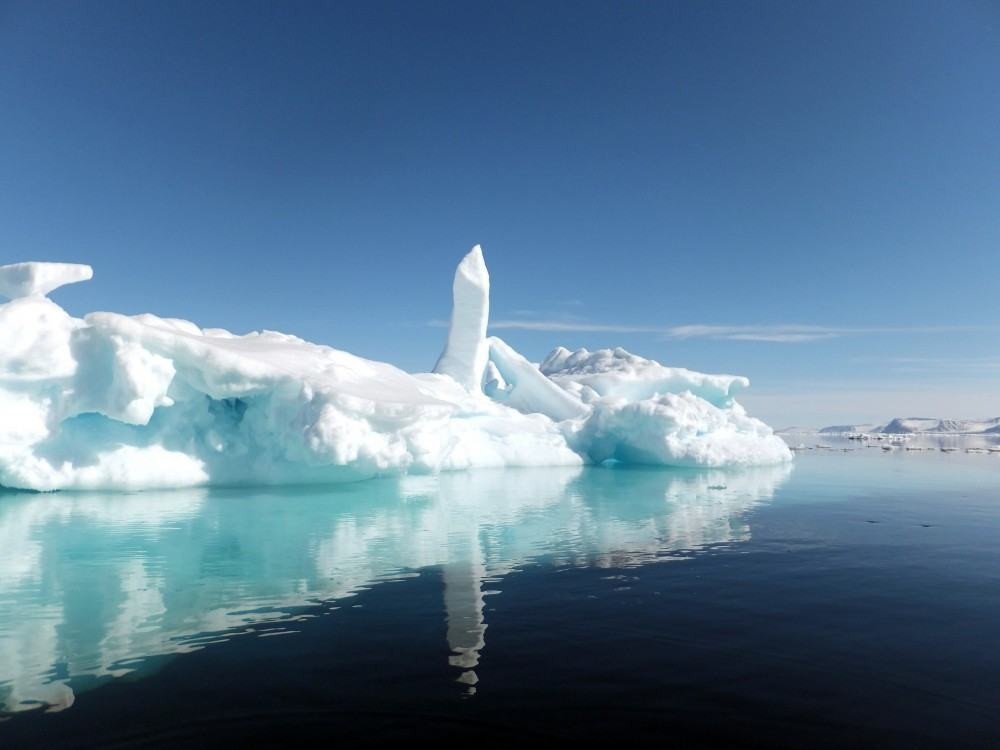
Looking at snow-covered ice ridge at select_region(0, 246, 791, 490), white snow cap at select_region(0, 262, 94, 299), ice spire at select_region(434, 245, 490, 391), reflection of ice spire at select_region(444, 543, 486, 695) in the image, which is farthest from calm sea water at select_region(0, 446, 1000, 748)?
ice spire at select_region(434, 245, 490, 391)

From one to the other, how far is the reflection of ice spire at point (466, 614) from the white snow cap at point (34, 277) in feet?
54.5

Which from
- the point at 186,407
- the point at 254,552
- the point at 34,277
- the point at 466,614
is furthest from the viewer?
the point at 34,277

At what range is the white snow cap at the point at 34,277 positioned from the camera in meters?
18.1

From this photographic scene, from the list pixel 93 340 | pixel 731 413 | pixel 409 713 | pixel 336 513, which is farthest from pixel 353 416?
pixel 731 413

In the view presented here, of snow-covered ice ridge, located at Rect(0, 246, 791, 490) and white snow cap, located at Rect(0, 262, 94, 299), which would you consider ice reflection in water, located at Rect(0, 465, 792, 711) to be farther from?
white snow cap, located at Rect(0, 262, 94, 299)

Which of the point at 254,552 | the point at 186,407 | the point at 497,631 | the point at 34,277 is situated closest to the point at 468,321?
the point at 186,407

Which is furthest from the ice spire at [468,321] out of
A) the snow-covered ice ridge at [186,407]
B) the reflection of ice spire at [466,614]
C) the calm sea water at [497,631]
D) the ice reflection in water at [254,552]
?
the reflection of ice spire at [466,614]

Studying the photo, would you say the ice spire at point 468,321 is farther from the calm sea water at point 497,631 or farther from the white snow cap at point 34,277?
the calm sea water at point 497,631

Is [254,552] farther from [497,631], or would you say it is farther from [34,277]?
[34,277]

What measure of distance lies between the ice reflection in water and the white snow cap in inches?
250

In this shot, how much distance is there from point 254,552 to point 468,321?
74.2 feet

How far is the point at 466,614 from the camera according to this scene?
20.3 ft

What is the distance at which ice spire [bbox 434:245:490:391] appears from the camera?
3083 cm

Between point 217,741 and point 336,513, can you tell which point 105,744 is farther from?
point 336,513
